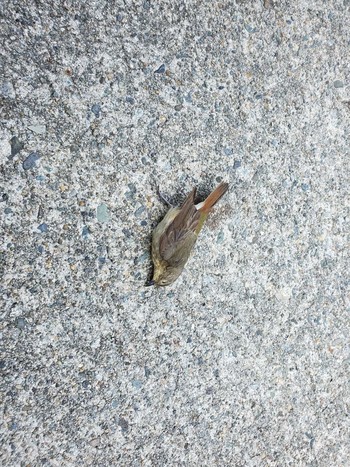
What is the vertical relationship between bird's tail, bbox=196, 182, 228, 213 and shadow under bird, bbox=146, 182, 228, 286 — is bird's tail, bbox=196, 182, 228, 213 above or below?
above

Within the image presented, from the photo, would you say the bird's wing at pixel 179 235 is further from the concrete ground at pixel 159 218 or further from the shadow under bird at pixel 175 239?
the concrete ground at pixel 159 218

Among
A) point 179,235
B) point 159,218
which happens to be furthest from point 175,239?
point 159,218

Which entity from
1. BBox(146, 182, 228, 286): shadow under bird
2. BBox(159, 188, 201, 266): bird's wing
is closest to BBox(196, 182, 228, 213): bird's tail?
BBox(146, 182, 228, 286): shadow under bird

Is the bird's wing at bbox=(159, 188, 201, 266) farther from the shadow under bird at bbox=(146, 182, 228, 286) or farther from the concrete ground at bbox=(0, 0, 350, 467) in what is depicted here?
the concrete ground at bbox=(0, 0, 350, 467)

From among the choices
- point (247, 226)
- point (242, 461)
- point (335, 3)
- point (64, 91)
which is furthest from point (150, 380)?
point (335, 3)

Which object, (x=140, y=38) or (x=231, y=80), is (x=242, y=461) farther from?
(x=140, y=38)

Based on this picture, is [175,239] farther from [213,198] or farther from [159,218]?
[213,198]
